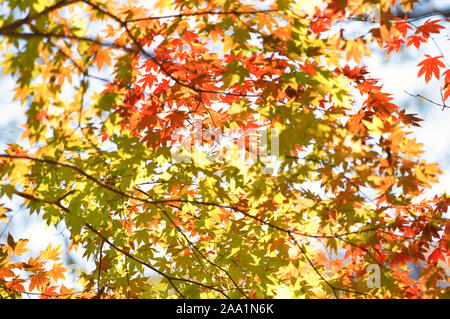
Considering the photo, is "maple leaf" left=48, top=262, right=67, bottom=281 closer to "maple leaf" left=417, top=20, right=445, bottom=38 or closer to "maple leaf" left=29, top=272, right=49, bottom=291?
"maple leaf" left=29, top=272, right=49, bottom=291

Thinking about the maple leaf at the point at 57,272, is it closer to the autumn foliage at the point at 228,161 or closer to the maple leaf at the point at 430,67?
the autumn foliage at the point at 228,161

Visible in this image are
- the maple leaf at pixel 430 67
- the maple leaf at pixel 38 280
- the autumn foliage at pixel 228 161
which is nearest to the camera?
the autumn foliage at pixel 228 161

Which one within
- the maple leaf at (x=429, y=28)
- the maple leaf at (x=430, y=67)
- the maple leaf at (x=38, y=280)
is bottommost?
the maple leaf at (x=38, y=280)

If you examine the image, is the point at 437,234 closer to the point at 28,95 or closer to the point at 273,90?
the point at 273,90

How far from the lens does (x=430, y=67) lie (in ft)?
10.3

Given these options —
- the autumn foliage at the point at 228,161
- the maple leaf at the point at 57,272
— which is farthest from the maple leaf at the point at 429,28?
the maple leaf at the point at 57,272

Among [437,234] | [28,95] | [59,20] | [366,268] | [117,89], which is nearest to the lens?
[28,95]

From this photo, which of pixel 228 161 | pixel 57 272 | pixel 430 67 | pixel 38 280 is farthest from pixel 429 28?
pixel 38 280

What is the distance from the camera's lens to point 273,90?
2684 millimetres

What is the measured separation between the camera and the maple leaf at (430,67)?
3.10m

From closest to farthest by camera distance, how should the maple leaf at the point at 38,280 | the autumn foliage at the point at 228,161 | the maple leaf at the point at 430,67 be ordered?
the autumn foliage at the point at 228,161 < the maple leaf at the point at 430,67 < the maple leaf at the point at 38,280

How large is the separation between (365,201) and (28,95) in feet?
7.27

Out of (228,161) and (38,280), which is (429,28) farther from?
(38,280)
